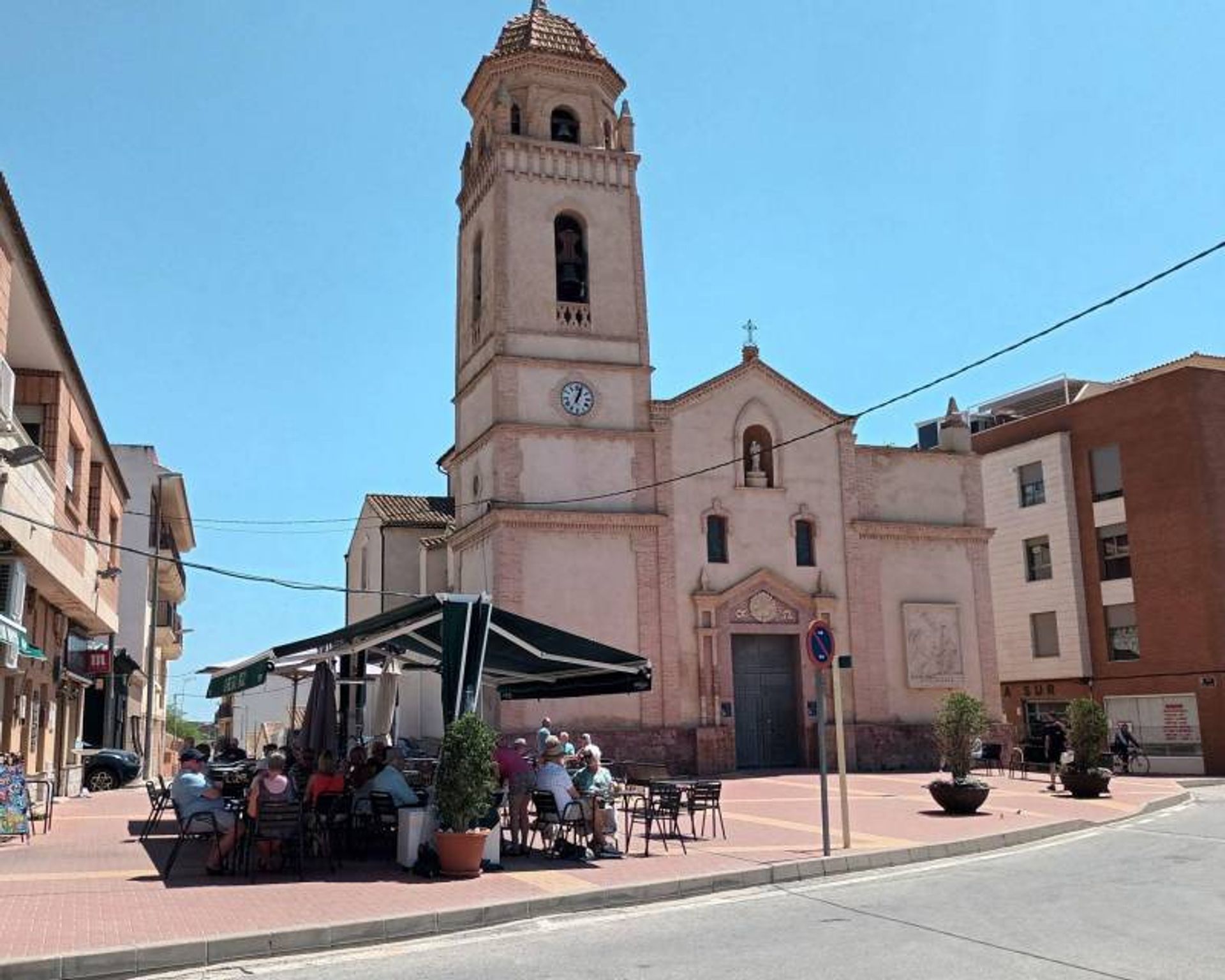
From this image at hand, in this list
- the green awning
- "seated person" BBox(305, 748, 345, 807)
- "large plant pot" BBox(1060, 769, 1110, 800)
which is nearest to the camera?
"seated person" BBox(305, 748, 345, 807)

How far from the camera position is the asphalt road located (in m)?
7.89

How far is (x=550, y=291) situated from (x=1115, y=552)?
21.2m

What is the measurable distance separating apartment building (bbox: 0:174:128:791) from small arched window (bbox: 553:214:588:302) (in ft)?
39.3

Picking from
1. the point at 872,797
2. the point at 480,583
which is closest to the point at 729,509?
the point at 480,583

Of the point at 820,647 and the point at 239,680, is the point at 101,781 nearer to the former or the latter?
the point at 239,680

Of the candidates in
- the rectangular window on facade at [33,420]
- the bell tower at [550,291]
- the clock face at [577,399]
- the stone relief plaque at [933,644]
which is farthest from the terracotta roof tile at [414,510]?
the rectangular window on facade at [33,420]

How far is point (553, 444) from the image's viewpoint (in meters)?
29.2

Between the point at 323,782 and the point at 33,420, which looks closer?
the point at 323,782

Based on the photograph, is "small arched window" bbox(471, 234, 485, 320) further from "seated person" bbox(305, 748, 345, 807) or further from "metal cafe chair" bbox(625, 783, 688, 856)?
"metal cafe chair" bbox(625, 783, 688, 856)

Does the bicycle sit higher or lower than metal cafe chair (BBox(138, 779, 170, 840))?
lower

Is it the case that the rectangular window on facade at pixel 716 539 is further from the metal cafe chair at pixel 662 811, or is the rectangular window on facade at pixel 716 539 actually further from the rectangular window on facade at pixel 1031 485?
the rectangular window on facade at pixel 1031 485

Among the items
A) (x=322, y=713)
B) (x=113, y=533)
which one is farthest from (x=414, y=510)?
(x=322, y=713)

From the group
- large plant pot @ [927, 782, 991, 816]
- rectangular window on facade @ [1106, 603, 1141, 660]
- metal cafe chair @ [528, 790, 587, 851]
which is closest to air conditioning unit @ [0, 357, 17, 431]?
metal cafe chair @ [528, 790, 587, 851]

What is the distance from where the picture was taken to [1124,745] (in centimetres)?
3177
